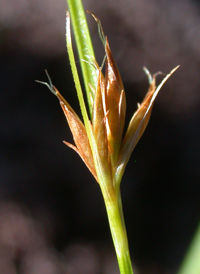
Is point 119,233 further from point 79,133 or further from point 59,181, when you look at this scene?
point 59,181

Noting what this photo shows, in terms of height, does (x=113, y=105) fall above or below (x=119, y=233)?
above

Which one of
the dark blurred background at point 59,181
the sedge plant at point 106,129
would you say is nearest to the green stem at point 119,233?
the sedge plant at point 106,129

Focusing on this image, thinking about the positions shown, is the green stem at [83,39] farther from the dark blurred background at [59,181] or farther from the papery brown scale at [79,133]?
the dark blurred background at [59,181]

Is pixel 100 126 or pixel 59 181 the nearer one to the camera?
pixel 100 126

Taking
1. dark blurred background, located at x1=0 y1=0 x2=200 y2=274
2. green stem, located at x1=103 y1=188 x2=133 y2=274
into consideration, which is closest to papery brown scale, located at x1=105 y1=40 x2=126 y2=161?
green stem, located at x1=103 y1=188 x2=133 y2=274

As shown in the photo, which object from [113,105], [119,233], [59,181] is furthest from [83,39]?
[59,181]

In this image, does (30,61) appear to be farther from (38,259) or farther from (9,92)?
(38,259)

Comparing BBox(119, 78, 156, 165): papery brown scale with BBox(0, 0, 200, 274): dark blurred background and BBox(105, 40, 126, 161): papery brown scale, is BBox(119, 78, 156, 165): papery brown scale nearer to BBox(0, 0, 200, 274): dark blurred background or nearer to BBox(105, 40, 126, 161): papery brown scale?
BBox(105, 40, 126, 161): papery brown scale

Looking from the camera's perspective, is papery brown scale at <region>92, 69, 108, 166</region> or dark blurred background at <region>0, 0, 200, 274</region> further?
dark blurred background at <region>0, 0, 200, 274</region>
